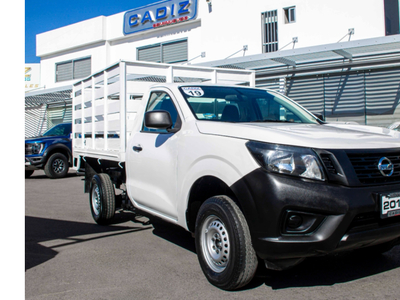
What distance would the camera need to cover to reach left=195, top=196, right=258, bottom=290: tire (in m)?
3.01

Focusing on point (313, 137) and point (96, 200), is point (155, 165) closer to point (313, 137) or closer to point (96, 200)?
point (313, 137)

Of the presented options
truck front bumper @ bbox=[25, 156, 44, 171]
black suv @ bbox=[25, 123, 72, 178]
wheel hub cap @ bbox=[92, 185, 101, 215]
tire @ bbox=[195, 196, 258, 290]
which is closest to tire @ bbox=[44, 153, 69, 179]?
black suv @ bbox=[25, 123, 72, 178]

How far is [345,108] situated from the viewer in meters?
12.5

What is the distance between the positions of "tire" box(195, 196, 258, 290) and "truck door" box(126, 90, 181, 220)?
0.61m

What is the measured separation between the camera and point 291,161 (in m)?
2.85

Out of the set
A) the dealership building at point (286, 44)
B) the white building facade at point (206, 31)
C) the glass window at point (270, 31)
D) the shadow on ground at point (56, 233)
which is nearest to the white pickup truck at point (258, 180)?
the shadow on ground at point (56, 233)

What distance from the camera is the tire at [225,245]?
3.01m

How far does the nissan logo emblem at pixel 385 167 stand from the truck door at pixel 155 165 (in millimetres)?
1804

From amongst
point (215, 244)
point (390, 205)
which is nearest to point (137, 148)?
point (215, 244)

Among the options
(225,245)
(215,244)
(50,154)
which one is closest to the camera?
(225,245)

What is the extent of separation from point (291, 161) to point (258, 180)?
268mm

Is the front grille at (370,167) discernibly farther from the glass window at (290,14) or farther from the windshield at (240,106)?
the glass window at (290,14)
